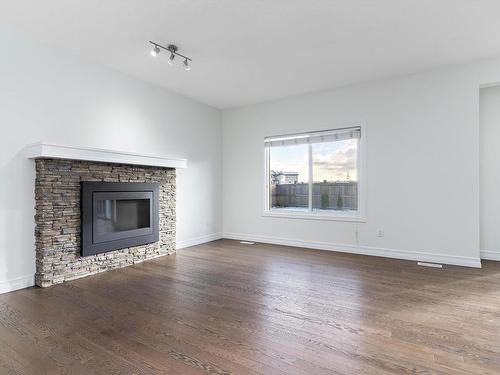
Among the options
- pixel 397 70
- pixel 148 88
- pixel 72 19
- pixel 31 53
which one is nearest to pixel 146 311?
Result: pixel 72 19

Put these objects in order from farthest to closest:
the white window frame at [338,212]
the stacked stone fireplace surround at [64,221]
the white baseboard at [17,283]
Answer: the white window frame at [338,212], the stacked stone fireplace surround at [64,221], the white baseboard at [17,283]

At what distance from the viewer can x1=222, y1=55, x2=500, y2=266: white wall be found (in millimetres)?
3881

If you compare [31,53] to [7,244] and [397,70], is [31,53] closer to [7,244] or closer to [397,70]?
[7,244]

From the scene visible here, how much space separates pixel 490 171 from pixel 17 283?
6324mm

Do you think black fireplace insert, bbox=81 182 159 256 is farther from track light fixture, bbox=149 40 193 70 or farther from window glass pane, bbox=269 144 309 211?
window glass pane, bbox=269 144 309 211

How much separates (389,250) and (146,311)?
3.62 m

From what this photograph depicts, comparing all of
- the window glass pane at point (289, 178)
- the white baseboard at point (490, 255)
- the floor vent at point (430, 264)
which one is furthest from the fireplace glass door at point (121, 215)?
the white baseboard at point (490, 255)

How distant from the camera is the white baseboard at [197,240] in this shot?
5115 millimetres

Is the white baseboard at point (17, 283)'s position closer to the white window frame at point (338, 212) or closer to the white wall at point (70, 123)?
the white wall at point (70, 123)

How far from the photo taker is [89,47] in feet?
11.3

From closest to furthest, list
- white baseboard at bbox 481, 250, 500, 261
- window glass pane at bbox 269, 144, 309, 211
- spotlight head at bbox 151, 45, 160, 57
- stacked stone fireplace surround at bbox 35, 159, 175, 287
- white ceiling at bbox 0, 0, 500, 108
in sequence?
white ceiling at bbox 0, 0, 500, 108 < stacked stone fireplace surround at bbox 35, 159, 175, 287 < spotlight head at bbox 151, 45, 160, 57 < white baseboard at bbox 481, 250, 500, 261 < window glass pane at bbox 269, 144, 309, 211

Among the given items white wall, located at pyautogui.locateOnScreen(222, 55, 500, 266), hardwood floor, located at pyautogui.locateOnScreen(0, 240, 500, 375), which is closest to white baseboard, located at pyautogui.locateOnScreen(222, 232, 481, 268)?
white wall, located at pyautogui.locateOnScreen(222, 55, 500, 266)

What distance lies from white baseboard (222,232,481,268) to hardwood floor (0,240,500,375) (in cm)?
18

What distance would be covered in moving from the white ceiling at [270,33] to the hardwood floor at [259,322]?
2791 millimetres
